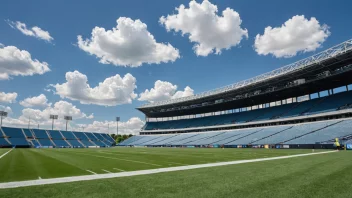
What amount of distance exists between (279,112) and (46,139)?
85364 millimetres

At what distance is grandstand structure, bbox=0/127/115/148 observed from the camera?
77.6 meters

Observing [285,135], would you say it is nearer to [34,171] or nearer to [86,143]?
[34,171]

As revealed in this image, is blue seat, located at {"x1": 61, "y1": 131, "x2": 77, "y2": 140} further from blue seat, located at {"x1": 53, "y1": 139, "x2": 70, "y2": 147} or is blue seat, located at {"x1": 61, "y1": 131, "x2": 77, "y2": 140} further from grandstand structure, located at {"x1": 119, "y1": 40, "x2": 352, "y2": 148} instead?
grandstand structure, located at {"x1": 119, "y1": 40, "x2": 352, "y2": 148}

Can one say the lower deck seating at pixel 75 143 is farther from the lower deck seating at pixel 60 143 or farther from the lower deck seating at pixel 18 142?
the lower deck seating at pixel 18 142

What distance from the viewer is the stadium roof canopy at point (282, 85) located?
3938cm

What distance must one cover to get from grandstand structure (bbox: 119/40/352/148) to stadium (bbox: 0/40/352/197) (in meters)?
0.22

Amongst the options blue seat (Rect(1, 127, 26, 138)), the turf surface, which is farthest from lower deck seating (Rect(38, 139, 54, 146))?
the turf surface

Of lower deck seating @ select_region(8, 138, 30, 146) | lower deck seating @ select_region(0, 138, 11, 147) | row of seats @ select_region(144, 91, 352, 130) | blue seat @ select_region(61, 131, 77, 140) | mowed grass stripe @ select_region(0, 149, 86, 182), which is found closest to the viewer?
mowed grass stripe @ select_region(0, 149, 86, 182)

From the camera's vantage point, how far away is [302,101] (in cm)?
5750

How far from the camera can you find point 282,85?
175 ft

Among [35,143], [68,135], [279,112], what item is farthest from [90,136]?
[279,112]

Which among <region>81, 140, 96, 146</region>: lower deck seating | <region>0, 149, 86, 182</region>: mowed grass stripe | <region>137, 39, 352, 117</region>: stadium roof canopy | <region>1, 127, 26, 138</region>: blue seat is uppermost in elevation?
<region>137, 39, 352, 117</region>: stadium roof canopy

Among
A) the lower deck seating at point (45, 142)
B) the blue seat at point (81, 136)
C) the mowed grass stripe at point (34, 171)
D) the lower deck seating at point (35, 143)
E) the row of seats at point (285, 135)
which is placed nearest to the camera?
the mowed grass stripe at point (34, 171)

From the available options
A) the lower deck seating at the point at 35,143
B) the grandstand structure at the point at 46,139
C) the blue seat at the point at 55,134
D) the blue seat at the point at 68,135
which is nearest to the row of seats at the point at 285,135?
the grandstand structure at the point at 46,139
